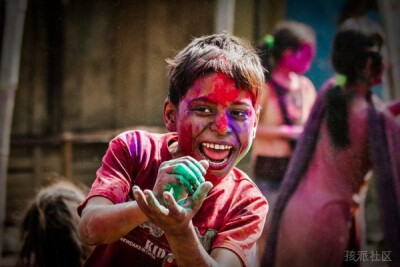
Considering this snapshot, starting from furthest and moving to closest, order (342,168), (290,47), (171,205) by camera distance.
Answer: (290,47) → (342,168) → (171,205)

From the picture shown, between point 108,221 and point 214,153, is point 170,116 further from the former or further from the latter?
point 108,221

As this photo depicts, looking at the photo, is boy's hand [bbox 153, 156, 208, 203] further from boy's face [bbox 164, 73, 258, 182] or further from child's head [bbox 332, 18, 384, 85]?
A: child's head [bbox 332, 18, 384, 85]

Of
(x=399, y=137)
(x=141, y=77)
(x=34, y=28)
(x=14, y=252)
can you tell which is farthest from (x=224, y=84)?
(x=14, y=252)

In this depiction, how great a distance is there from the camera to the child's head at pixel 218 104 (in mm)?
2355

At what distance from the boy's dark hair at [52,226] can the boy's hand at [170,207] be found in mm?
1223

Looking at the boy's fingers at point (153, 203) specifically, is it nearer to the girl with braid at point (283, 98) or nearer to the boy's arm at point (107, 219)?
the boy's arm at point (107, 219)

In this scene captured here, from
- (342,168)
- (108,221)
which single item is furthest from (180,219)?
(342,168)

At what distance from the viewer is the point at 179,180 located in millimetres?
2021

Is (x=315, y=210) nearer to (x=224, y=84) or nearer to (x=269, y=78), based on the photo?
(x=269, y=78)

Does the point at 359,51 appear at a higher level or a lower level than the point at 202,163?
higher

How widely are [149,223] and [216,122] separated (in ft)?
1.65

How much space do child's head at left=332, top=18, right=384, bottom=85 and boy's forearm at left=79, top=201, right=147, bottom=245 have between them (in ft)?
4.28

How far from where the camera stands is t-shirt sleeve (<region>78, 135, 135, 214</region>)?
7.63 ft

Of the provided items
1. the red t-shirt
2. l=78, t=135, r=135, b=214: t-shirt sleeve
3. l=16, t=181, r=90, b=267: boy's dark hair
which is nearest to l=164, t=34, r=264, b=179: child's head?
the red t-shirt
